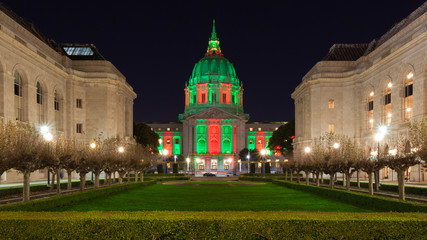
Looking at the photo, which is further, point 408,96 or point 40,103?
point 40,103

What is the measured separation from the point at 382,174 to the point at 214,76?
11247 centimetres

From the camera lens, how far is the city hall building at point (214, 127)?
14375 cm

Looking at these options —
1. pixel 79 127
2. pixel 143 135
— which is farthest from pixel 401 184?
pixel 143 135

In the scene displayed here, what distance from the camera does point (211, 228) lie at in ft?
39.5

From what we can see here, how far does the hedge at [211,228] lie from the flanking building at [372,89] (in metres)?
34.6

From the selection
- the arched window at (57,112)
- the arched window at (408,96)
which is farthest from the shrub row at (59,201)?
the arched window at (408,96)

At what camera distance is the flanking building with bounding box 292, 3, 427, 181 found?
148 feet

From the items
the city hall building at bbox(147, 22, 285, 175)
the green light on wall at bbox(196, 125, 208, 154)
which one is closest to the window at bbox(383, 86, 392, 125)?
the city hall building at bbox(147, 22, 285, 175)

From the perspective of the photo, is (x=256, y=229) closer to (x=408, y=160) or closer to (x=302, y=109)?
(x=408, y=160)

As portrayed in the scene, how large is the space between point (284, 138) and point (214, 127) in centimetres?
5585

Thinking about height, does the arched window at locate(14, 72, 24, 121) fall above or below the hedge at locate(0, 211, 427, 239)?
above

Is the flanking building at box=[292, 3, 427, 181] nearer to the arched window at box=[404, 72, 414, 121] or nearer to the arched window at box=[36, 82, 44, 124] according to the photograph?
the arched window at box=[404, 72, 414, 121]

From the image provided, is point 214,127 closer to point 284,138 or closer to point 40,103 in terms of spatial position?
point 284,138

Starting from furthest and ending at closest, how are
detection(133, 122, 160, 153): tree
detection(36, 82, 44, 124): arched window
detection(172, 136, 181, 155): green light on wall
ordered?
detection(172, 136, 181, 155): green light on wall → detection(133, 122, 160, 153): tree → detection(36, 82, 44, 124): arched window
